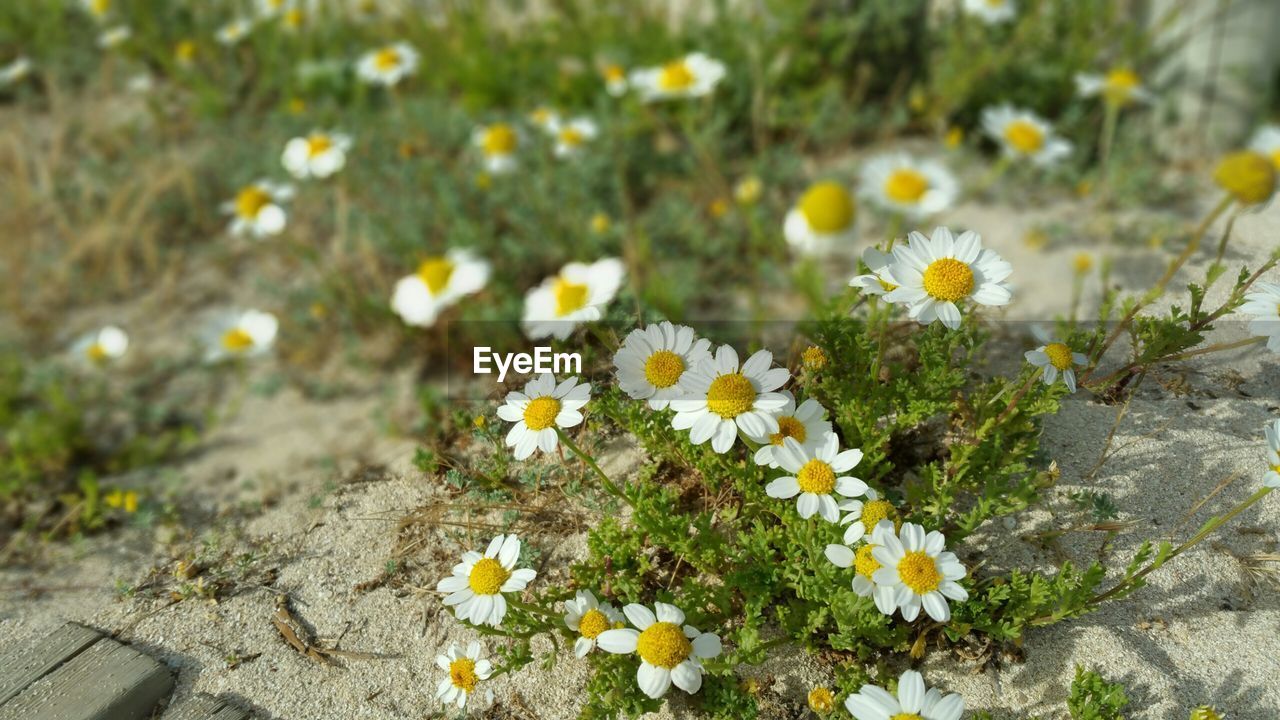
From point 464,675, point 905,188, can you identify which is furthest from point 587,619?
point 905,188

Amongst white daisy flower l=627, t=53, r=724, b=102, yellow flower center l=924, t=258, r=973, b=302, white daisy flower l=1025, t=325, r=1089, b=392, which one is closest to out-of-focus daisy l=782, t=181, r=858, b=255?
yellow flower center l=924, t=258, r=973, b=302

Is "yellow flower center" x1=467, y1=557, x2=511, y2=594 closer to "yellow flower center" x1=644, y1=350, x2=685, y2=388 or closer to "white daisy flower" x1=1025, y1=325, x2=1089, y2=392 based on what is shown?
"yellow flower center" x1=644, y1=350, x2=685, y2=388

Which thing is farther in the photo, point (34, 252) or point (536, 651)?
point (34, 252)

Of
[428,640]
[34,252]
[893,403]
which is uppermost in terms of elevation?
[893,403]

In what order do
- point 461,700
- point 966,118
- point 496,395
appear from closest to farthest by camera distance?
point 461,700 → point 496,395 → point 966,118

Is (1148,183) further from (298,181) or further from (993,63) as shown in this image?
(298,181)

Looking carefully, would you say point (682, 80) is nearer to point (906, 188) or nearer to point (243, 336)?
point (906, 188)

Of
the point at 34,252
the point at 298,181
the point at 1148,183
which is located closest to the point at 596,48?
the point at 298,181
